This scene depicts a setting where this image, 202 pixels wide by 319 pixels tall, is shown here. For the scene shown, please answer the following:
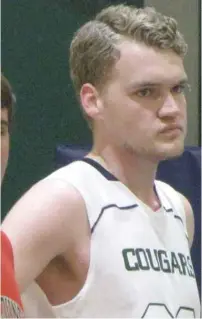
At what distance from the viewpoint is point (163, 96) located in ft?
3.37

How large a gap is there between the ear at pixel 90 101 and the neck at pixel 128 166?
57 millimetres

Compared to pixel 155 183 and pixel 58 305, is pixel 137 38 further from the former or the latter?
pixel 58 305

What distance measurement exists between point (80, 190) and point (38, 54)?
0.90 meters

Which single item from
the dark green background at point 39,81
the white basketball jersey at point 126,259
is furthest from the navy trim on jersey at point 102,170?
the dark green background at point 39,81

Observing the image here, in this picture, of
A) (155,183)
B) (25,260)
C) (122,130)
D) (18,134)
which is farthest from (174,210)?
(18,134)

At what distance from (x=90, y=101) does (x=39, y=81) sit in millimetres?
761

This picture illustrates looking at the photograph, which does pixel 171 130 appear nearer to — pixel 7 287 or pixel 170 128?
pixel 170 128

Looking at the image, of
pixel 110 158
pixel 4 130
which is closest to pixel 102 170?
pixel 110 158

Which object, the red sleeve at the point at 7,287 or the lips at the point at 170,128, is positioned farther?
the lips at the point at 170,128

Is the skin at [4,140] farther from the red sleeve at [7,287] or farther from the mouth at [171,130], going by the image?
the mouth at [171,130]

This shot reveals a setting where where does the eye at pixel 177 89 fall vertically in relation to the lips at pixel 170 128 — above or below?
above

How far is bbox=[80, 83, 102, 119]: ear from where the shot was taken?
3.48ft

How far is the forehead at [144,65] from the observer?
3.35 feet

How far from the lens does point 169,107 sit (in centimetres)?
102
